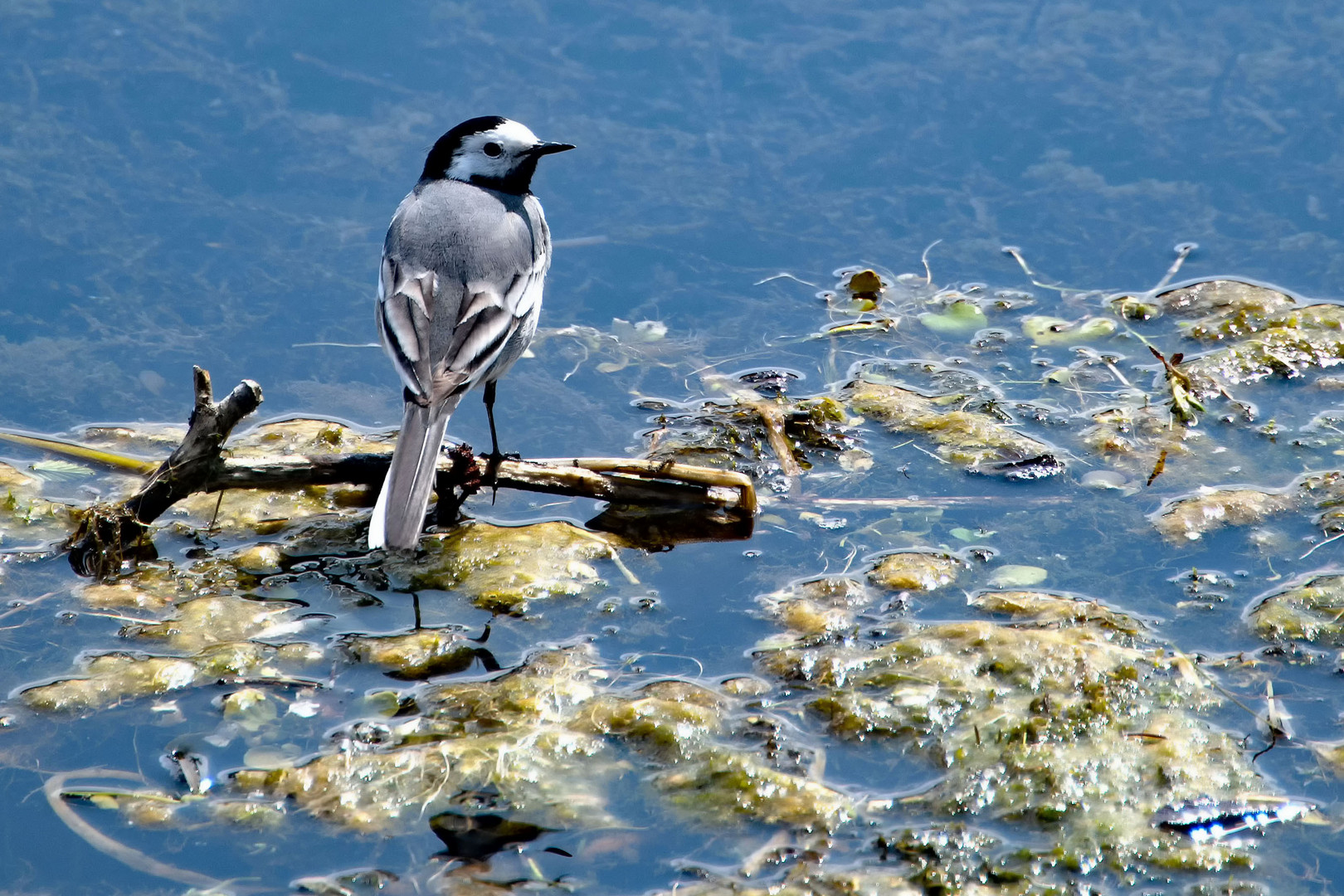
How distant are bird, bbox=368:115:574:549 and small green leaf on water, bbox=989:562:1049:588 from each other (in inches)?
72.8

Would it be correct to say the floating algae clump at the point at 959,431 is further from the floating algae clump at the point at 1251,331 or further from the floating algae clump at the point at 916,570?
the floating algae clump at the point at 1251,331

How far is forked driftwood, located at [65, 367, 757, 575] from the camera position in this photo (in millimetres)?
4484

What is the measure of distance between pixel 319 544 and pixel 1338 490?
12.3ft

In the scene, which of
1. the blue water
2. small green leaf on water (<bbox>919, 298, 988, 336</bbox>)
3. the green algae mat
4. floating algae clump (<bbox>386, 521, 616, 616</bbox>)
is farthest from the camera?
small green leaf on water (<bbox>919, 298, 988, 336</bbox>)

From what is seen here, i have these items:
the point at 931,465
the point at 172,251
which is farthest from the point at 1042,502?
the point at 172,251

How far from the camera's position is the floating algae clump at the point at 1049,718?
360cm

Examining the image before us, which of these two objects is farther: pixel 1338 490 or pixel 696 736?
pixel 1338 490

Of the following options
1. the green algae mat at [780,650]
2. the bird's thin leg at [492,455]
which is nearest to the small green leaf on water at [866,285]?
the green algae mat at [780,650]

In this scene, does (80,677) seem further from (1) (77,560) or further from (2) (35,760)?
(1) (77,560)

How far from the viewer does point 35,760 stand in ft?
12.4

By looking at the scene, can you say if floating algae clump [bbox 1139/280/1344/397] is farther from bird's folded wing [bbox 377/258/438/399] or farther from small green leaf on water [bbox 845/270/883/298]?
bird's folded wing [bbox 377/258/438/399]

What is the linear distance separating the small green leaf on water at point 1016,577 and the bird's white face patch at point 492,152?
Answer: 2546mm

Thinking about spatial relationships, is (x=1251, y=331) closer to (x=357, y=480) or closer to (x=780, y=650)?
(x=780, y=650)

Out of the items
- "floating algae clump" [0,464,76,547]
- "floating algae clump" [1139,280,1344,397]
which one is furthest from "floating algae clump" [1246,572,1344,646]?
"floating algae clump" [0,464,76,547]
